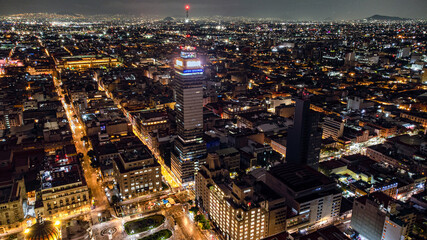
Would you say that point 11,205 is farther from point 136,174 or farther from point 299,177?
point 299,177

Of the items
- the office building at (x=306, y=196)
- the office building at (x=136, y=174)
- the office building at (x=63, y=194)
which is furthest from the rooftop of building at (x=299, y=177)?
the office building at (x=63, y=194)

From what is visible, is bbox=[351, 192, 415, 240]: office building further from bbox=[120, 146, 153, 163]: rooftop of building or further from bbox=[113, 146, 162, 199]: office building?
bbox=[120, 146, 153, 163]: rooftop of building

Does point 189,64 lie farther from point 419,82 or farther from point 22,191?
point 419,82

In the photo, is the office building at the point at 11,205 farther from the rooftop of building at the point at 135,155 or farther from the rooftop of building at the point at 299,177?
the rooftop of building at the point at 299,177

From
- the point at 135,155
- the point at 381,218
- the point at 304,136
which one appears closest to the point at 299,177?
the point at 304,136

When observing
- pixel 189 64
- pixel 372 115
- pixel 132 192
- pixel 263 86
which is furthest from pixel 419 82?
pixel 132 192
